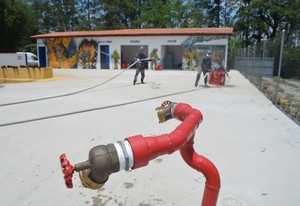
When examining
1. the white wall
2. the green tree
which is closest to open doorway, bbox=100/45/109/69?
the white wall

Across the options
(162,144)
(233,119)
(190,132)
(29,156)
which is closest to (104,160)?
(162,144)

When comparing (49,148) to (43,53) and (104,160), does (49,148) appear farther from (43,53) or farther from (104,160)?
(43,53)

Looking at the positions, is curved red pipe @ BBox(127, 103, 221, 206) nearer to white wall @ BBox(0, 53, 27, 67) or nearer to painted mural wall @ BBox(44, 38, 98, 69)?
white wall @ BBox(0, 53, 27, 67)

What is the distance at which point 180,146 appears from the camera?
132 cm

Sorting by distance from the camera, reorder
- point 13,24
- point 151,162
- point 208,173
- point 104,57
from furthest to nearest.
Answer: point 13,24, point 104,57, point 151,162, point 208,173

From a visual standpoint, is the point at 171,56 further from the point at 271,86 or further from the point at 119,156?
the point at 119,156

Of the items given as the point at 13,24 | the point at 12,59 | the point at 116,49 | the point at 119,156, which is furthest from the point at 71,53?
the point at 119,156

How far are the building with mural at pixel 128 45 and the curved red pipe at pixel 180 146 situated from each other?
22.4m

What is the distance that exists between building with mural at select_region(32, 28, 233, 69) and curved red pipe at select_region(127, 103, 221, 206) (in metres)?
22.4

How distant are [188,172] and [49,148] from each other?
2149mm

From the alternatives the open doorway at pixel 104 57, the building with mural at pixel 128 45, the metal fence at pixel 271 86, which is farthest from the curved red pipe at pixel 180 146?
the open doorway at pixel 104 57

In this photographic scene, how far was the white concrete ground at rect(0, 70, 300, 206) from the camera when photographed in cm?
274

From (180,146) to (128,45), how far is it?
1084 inches

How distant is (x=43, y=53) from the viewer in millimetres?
30672
